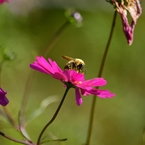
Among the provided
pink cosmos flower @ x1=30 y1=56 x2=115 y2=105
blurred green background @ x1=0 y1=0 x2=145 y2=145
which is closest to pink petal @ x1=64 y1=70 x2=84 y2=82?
pink cosmos flower @ x1=30 y1=56 x2=115 y2=105

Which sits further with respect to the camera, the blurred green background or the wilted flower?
the blurred green background

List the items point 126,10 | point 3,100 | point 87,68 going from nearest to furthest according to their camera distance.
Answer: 1. point 3,100
2. point 126,10
3. point 87,68

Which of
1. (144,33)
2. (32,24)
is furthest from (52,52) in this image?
(144,33)

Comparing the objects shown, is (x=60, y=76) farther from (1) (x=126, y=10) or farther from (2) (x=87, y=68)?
(2) (x=87, y=68)

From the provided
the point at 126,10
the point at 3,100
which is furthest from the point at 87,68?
the point at 3,100

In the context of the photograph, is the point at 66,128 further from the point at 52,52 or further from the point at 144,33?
the point at 144,33

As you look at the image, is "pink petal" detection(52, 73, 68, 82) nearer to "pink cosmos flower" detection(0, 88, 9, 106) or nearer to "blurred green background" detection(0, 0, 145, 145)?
"pink cosmos flower" detection(0, 88, 9, 106)
